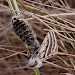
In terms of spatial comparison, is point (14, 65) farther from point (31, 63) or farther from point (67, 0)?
point (31, 63)

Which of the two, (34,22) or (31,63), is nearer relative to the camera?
(31,63)

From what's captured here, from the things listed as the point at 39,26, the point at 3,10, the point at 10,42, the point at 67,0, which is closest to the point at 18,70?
the point at 10,42

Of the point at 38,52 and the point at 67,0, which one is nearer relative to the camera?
the point at 38,52

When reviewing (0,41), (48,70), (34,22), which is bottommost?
(48,70)

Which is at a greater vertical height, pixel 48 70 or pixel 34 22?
pixel 34 22

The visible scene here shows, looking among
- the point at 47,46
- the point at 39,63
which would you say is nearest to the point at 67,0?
the point at 47,46

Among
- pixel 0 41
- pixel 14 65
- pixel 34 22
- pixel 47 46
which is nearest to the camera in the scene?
pixel 47 46

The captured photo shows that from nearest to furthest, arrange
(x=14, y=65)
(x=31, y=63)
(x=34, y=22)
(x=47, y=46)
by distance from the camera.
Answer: (x=31, y=63), (x=47, y=46), (x=34, y=22), (x=14, y=65)

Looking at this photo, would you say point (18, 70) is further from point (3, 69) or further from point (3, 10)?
point (3, 10)

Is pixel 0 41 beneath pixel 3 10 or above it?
beneath
